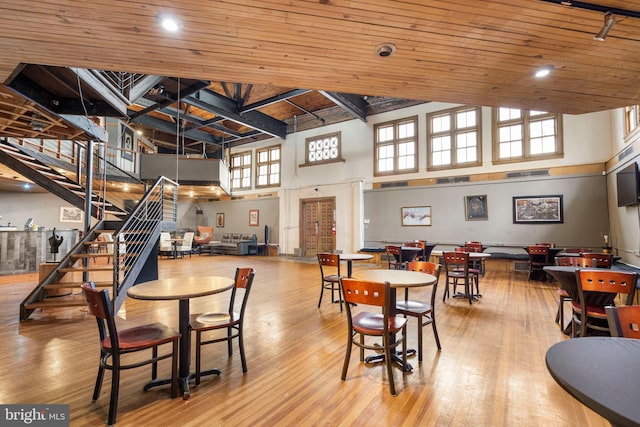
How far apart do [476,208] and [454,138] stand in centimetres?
221

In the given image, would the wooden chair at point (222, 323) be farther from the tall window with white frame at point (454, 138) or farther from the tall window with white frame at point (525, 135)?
the tall window with white frame at point (525, 135)

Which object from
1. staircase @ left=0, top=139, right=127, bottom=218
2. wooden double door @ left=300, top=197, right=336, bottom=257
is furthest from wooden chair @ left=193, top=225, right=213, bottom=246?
staircase @ left=0, top=139, right=127, bottom=218

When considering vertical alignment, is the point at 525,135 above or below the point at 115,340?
above

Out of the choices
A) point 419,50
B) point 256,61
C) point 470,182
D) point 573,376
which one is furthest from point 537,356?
point 470,182

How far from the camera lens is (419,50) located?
8.27ft

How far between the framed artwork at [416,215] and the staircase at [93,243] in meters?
6.87

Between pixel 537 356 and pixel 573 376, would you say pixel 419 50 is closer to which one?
pixel 573 376

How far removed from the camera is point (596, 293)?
2.78m

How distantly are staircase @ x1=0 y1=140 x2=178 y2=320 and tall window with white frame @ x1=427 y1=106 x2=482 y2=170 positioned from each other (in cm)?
766

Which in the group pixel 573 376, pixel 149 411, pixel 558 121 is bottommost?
pixel 149 411

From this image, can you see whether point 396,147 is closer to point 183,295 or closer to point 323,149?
point 323,149

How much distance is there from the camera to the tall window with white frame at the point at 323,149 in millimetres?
11039

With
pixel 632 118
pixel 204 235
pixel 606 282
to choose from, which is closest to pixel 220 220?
pixel 204 235

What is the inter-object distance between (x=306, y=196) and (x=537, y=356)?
9531 mm
